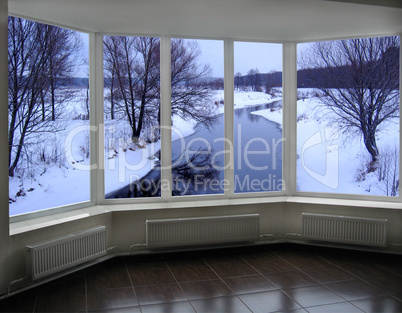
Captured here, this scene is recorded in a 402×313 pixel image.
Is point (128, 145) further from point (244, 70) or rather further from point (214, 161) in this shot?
point (244, 70)

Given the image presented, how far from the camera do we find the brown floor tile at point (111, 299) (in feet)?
12.5

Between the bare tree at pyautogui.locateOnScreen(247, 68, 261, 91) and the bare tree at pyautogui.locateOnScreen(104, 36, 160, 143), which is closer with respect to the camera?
the bare tree at pyautogui.locateOnScreen(104, 36, 160, 143)

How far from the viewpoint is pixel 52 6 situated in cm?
407

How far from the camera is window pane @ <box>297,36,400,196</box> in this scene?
5.44 metres

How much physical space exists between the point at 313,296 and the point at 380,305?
1.92ft

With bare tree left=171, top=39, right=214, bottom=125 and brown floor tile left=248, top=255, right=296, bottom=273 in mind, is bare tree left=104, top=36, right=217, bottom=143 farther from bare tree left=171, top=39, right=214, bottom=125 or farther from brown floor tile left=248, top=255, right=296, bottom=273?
brown floor tile left=248, top=255, right=296, bottom=273

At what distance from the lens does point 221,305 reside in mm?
3807

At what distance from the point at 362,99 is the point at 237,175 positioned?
1.92 m

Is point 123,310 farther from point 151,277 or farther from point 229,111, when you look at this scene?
point 229,111

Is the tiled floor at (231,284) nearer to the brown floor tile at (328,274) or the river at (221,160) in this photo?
the brown floor tile at (328,274)

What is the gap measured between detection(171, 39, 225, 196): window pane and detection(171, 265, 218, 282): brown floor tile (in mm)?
1138

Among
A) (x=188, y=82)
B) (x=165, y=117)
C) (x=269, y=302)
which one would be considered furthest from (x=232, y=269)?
(x=188, y=82)

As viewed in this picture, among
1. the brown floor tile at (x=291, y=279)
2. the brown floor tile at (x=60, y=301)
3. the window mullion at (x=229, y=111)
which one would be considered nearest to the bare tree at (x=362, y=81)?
the window mullion at (x=229, y=111)

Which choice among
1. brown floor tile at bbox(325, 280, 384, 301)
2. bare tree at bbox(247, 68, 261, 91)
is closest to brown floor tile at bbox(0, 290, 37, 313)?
brown floor tile at bbox(325, 280, 384, 301)
